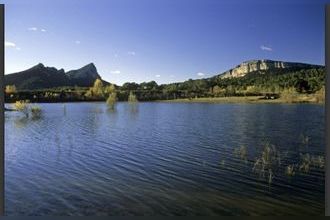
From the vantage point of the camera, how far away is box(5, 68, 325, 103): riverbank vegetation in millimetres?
6938

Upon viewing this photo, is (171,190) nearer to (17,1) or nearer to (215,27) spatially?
(215,27)

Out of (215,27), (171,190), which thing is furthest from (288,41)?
(171,190)

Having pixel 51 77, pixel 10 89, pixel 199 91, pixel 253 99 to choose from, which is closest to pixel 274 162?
pixel 253 99

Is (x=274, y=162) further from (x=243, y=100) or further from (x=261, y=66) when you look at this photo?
(x=261, y=66)

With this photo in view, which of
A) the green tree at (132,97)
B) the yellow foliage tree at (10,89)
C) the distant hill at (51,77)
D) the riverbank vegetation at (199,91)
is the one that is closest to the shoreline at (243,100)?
the riverbank vegetation at (199,91)

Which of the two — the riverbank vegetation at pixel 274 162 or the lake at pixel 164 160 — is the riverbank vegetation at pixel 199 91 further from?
the riverbank vegetation at pixel 274 162

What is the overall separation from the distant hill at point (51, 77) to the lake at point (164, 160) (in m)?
0.37

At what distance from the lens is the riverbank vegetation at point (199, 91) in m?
6.94

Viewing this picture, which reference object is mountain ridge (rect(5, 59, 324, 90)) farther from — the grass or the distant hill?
the grass

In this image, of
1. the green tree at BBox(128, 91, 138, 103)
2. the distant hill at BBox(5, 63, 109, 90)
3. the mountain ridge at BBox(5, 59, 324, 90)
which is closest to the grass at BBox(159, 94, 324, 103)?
the mountain ridge at BBox(5, 59, 324, 90)

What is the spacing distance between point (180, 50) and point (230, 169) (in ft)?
6.45

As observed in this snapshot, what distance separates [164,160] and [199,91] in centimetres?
124

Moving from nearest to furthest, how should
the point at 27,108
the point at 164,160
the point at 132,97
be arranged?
the point at 164,160 < the point at 27,108 < the point at 132,97

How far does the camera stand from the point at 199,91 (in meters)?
7.21
